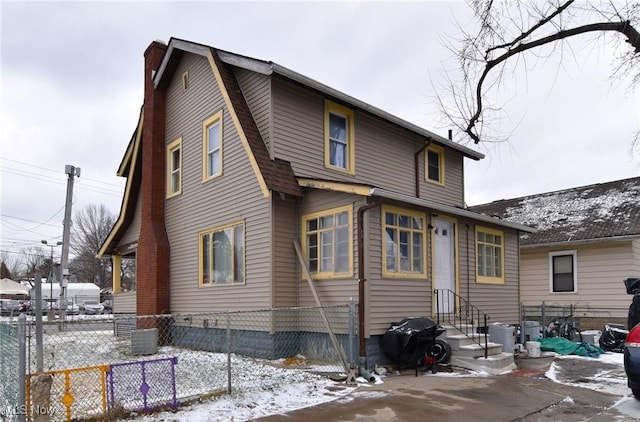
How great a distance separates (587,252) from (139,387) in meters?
16.0

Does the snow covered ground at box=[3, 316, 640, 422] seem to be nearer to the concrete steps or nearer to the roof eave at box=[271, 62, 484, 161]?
the concrete steps

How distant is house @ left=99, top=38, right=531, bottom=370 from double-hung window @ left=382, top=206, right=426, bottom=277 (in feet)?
0.11

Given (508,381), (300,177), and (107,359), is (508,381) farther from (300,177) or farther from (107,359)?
(107,359)

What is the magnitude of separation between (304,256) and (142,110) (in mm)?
8556

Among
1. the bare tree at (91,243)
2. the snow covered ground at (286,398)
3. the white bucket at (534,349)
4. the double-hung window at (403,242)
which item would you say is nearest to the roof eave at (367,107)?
the double-hung window at (403,242)

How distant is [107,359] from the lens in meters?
12.0

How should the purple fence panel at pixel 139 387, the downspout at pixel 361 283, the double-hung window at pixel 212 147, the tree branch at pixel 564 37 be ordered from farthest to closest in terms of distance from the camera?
the double-hung window at pixel 212 147
the downspout at pixel 361 283
the tree branch at pixel 564 37
the purple fence panel at pixel 139 387

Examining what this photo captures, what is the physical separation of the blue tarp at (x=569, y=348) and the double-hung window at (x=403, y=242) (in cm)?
452

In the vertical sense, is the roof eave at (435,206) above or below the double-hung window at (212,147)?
below

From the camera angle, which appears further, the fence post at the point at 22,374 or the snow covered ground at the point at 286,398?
the snow covered ground at the point at 286,398

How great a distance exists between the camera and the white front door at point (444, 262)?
12039 mm

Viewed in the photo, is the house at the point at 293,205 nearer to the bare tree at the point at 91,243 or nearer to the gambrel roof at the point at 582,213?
the gambrel roof at the point at 582,213

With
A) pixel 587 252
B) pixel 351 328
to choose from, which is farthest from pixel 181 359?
pixel 587 252

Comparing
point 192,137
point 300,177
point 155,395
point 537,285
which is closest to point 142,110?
point 192,137
